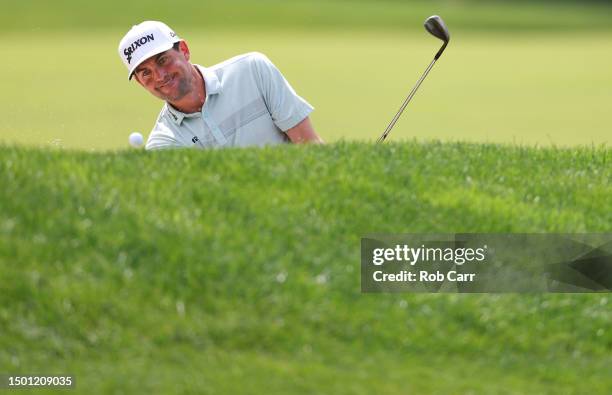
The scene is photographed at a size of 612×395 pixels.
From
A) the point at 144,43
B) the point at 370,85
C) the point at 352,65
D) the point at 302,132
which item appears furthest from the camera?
the point at 352,65

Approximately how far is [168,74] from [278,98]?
0.80 metres

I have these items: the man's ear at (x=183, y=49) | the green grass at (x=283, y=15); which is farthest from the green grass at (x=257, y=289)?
the green grass at (x=283, y=15)

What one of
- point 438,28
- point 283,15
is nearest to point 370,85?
point 438,28

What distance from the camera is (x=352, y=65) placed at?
29.3 metres

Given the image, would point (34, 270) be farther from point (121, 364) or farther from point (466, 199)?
point (466, 199)

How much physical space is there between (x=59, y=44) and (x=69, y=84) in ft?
34.0

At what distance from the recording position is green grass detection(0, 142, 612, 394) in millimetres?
4422

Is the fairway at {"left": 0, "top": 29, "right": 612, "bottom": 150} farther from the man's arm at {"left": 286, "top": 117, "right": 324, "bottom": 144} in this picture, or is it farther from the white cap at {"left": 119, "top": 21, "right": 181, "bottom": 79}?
the man's arm at {"left": 286, "top": 117, "right": 324, "bottom": 144}

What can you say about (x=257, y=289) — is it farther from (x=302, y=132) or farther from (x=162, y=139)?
(x=162, y=139)

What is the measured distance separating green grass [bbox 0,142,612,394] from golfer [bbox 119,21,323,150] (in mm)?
1545

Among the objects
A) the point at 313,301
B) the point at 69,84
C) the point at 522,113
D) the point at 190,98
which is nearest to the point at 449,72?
the point at 522,113

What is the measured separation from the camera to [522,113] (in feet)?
70.3

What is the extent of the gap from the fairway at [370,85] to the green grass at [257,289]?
3.90 metres

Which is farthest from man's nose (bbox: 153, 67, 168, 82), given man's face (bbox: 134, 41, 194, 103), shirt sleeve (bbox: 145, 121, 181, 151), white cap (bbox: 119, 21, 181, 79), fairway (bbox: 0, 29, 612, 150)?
fairway (bbox: 0, 29, 612, 150)
